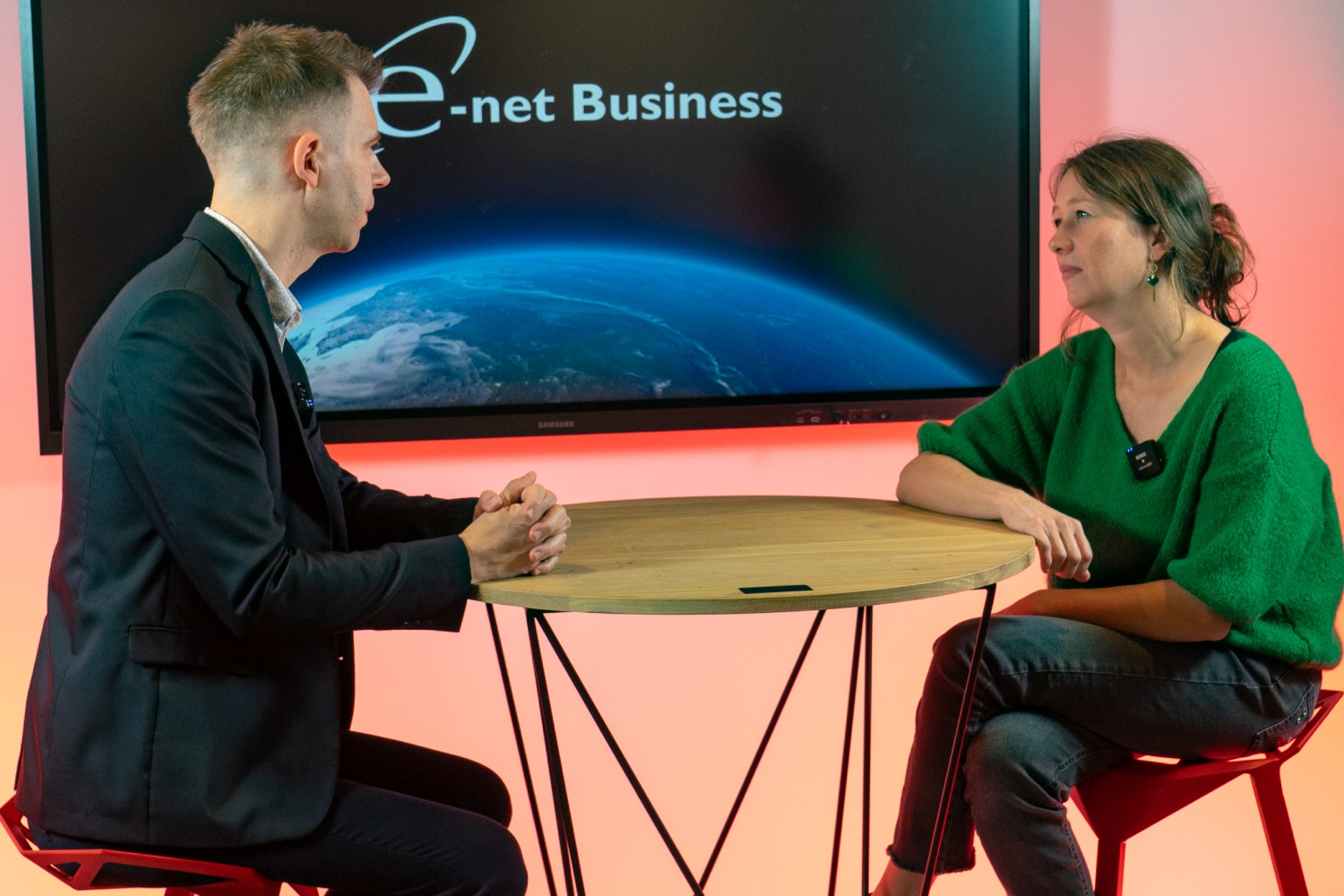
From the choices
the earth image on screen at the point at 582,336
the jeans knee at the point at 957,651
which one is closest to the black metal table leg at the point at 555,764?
the jeans knee at the point at 957,651

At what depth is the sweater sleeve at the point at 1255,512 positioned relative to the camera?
1837 mm

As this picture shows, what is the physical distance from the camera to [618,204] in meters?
2.82

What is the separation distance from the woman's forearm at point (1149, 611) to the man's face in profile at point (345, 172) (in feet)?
3.92

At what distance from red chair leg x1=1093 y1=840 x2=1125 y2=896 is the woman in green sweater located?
0.14 m

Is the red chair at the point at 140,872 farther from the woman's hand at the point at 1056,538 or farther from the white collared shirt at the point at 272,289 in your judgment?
the woman's hand at the point at 1056,538

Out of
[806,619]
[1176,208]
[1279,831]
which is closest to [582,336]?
[806,619]

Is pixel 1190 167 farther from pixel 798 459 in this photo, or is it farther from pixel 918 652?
pixel 918 652

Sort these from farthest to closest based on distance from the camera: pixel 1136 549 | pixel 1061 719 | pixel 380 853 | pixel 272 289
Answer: pixel 1136 549
pixel 1061 719
pixel 272 289
pixel 380 853

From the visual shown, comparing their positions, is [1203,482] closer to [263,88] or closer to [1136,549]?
[1136,549]

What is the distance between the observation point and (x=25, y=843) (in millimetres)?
1595

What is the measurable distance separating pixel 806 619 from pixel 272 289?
5.69 feet

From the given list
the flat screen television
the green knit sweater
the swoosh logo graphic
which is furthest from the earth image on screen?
the green knit sweater

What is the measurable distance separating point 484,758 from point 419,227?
46.2 inches

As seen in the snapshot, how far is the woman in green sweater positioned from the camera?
6.15 feet
